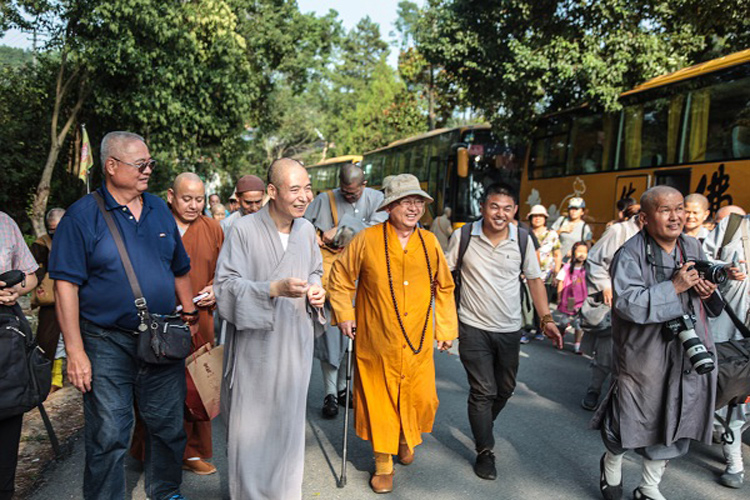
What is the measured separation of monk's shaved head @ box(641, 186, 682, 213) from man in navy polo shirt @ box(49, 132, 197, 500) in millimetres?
2683

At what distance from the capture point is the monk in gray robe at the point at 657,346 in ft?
11.2

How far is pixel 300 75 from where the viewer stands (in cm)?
2364

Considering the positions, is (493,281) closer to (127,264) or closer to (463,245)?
(463,245)

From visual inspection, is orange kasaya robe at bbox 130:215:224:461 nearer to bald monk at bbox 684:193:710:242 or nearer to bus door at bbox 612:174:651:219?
bald monk at bbox 684:193:710:242

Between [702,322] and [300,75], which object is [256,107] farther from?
[702,322]

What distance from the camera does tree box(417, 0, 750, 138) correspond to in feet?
37.2

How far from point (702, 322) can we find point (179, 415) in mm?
2995

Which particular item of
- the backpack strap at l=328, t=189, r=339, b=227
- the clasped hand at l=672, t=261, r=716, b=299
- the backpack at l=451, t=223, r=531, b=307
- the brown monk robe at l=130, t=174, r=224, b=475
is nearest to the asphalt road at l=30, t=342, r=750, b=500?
the brown monk robe at l=130, t=174, r=224, b=475

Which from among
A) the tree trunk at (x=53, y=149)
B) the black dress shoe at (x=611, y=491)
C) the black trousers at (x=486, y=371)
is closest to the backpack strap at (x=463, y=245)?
the black trousers at (x=486, y=371)

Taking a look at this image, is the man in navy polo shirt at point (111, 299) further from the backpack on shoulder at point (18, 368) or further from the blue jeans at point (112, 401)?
the backpack on shoulder at point (18, 368)

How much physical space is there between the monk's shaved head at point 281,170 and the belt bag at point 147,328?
2.75ft

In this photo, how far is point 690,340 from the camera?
10.8 ft

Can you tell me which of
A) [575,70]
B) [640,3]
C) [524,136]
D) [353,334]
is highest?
[640,3]

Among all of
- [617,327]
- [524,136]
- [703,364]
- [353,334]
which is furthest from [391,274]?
[524,136]
